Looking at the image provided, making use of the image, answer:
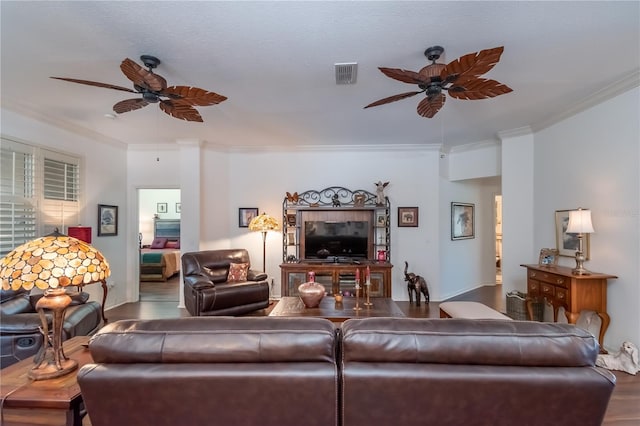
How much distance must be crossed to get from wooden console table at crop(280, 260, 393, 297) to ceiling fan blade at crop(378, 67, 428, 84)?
3168mm

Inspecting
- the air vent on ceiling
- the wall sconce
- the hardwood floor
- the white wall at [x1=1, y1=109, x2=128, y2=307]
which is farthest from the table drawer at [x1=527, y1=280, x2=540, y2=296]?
the white wall at [x1=1, y1=109, x2=128, y2=307]

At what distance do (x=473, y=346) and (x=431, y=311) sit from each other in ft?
12.7

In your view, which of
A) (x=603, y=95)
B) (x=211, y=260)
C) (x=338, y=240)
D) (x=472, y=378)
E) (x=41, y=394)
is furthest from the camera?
(x=338, y=240)

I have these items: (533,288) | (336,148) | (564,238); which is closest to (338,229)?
(336,148)

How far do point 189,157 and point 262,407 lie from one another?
474 cm

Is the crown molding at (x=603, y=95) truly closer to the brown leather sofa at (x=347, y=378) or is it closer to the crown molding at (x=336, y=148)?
the crown molding at (x=336, y=148)

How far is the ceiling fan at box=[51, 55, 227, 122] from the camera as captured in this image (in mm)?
2283

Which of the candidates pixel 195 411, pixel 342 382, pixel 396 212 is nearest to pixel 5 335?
pixel 195 411

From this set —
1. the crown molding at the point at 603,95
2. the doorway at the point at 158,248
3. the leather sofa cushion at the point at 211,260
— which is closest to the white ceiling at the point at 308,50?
the crown molding at the point at 603,95

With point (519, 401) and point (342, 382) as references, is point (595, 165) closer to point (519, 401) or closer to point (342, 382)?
point (519, 401)

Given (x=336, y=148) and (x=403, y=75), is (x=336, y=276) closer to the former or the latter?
(x=336, y=148)

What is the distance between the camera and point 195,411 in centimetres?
120

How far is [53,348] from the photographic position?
1473 millimetres

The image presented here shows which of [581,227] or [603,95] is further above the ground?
[603,95]
